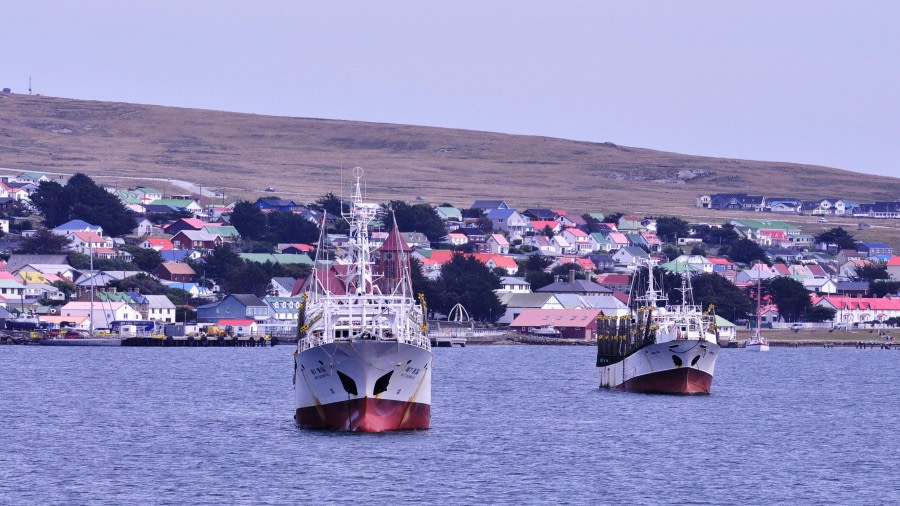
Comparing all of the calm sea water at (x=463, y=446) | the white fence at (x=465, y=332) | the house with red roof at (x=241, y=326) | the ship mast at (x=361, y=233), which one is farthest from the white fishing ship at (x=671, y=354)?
the house with red roof at (x=241, y=326)

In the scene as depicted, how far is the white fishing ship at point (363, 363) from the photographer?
60781 millimetres

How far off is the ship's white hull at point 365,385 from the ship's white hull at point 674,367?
2910cm

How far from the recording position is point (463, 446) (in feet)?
208

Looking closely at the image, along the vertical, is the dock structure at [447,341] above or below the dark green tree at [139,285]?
below

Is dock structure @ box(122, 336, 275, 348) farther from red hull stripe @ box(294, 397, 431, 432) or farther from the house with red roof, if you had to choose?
red hull stripe @ box(294, 397, 431, 432)

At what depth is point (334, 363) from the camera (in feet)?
201

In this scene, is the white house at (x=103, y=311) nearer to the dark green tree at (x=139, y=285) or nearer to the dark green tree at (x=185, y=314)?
the dark green tree at (x=185, y=314)

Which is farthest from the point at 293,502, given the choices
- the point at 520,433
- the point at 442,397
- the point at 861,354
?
the point at 861,354

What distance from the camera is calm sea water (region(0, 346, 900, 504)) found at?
52.6m

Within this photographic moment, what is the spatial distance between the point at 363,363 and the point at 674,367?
35.9m

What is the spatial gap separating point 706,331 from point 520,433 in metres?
28.0

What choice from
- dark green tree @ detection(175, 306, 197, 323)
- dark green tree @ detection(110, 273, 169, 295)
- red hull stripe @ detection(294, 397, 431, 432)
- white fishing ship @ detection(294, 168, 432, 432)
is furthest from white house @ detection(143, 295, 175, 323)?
red hull stripe @ detection(294, 397, 431, 432)

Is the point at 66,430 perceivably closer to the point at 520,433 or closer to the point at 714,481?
the point at 520,433

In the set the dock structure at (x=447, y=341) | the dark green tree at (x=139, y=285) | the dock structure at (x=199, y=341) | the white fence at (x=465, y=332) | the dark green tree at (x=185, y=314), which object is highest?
the dark green tree at (x=139, y=285)
